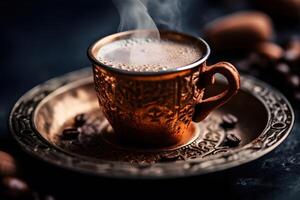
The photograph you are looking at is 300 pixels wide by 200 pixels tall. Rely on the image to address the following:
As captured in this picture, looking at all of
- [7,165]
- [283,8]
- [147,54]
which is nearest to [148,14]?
[147,54]

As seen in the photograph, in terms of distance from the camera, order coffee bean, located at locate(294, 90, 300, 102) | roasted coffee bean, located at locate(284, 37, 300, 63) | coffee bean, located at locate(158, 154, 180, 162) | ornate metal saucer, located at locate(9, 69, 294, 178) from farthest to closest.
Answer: roasted coffee bean, located at locate(284, 37, 300, 63) < coffee bean, located at locate(294, 90, 300, 102) < coffee bean, located at locate(158, 154, 180, 162) < ornate metal saucer, located at locate(9, 69, 294, 178)

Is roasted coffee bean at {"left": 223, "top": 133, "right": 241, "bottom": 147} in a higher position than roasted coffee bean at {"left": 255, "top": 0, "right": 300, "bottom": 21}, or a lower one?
higher

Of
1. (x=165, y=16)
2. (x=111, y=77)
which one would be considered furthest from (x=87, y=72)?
(x=111, y=77)

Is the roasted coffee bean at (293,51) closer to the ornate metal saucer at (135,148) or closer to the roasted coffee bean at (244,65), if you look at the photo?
the roasted coffee bean at (244,65)

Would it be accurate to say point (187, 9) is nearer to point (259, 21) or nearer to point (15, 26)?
point (259, 21)

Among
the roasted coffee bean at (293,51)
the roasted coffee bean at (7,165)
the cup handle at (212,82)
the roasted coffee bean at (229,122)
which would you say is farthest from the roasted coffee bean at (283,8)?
the roasted coffee bean at (7,165)

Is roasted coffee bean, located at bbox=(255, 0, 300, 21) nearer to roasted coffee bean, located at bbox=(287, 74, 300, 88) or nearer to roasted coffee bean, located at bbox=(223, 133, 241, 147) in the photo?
roasted coffee bean, located at bbox=(287, 74, 300, 88)

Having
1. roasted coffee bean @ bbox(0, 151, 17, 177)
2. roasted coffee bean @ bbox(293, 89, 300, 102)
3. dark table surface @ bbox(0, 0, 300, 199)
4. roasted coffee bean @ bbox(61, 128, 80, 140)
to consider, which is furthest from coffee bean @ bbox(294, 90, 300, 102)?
roasted coffee bean @ bbox(0, 151, 17, 177)
